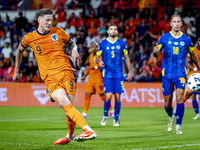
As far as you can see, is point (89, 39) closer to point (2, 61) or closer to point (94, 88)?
point (2, 61)

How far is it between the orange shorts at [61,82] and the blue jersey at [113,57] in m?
4.15

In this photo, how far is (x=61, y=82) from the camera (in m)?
5.85

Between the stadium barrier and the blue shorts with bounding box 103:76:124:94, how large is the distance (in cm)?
751

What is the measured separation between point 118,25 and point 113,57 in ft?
36.4

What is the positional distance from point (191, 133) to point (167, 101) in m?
0.92

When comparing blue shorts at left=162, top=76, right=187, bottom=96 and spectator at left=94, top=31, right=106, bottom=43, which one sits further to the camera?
spectator at left=94, top=31, right=106, bottom=43

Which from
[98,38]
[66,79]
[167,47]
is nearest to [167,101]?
[167,47]

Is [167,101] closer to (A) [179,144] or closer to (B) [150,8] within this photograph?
(A) [179,144]

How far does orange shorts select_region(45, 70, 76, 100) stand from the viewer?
5762mm

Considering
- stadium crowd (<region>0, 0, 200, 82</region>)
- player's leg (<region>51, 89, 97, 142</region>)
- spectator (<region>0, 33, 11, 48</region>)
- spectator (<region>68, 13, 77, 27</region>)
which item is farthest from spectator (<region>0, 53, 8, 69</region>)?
player's leg (<region>51, 89, 97, 142</region>)

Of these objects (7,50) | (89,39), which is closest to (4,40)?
(7,50)

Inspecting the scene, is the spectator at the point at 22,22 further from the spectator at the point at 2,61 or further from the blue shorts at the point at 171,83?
the blue shorts at the point at 171,83

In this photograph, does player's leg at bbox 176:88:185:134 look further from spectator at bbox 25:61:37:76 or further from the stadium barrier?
spectator at bbox 25:61:37:76

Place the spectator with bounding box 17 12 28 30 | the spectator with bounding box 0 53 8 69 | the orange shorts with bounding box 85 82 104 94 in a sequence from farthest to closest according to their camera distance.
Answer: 1. the spectator with bounding box 17 12 28 30
2. the spectator with bounding box 0 53 8 69
3. the orange shorts with bounding box 85 82 104 94
